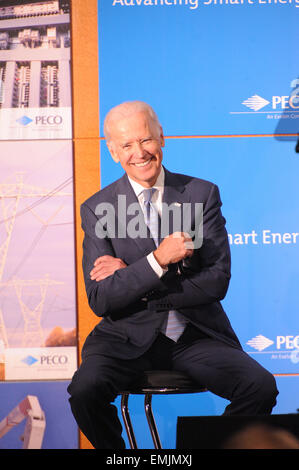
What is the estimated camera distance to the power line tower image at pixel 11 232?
3.63m

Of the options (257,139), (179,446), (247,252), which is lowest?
(179,446)

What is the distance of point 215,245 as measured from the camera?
2.83 metres

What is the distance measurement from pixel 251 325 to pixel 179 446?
2013mm

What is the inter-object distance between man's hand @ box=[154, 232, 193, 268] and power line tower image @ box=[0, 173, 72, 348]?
1209 millimetres

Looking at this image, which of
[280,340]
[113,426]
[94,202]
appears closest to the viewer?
[113,426]

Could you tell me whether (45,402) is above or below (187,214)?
below

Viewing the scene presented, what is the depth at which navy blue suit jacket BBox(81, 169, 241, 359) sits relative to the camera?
266cm

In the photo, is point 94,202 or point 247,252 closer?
point 94,202

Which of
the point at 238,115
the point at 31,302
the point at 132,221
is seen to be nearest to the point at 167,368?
the point at 132,221

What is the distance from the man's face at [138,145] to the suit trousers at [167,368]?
0.90 metres

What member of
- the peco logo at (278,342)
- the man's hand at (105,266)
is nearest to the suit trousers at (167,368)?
the man's hand at (105,266)

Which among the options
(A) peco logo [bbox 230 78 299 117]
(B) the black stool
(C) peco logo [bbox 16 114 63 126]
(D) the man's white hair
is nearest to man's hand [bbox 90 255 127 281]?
(B) the black stool
